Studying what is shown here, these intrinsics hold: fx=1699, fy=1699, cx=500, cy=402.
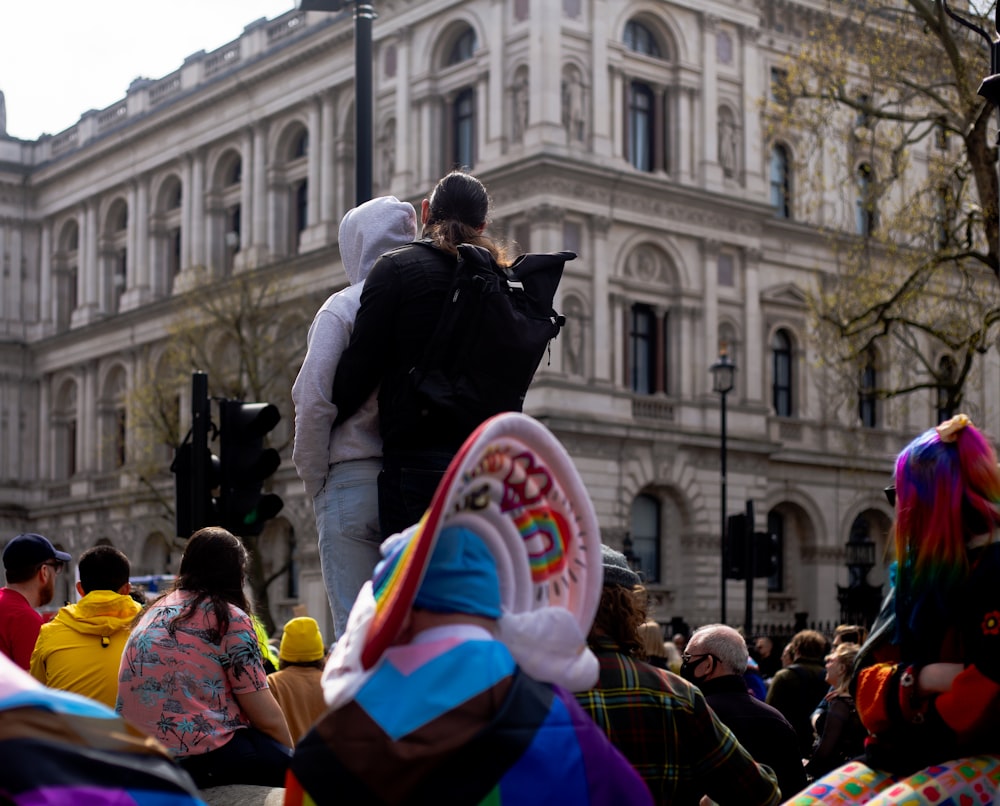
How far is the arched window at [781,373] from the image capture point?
44.8 m

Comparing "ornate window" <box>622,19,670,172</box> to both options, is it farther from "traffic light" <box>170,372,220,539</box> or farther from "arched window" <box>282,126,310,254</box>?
"traffic light" <box>170,372,220,539</box>

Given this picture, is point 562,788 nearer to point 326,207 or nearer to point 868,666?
point 868,666

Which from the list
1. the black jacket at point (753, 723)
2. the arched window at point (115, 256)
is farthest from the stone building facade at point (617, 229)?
the black jacket at point (753, 723)

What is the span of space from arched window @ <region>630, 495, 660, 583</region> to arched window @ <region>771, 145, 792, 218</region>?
948 cm

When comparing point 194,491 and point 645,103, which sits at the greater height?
point 645,103

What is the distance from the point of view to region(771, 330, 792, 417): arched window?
147 feet

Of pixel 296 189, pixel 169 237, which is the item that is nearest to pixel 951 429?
pixel 296 189

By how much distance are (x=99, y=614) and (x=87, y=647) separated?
0.15m

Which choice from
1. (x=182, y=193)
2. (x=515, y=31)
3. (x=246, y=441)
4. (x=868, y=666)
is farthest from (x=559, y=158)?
(x=868, y=666)

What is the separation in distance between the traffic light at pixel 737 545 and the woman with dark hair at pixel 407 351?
2014 cm

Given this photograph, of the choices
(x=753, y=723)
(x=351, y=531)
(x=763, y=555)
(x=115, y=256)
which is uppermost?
(x=115, y=256)

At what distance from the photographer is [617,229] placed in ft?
133

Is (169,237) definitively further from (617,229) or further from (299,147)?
(617,229)

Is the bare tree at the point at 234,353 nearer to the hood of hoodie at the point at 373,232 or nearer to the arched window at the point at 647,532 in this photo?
the arched window at the point at 647,532
